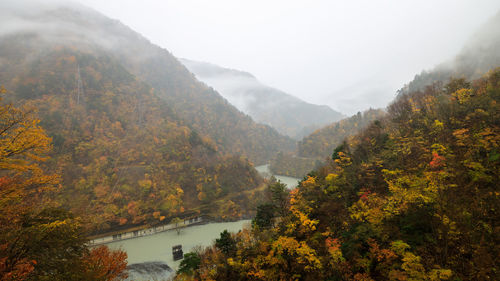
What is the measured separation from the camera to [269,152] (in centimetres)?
14088

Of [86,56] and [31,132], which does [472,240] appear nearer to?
[31,132]

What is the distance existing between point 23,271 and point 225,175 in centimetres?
5665

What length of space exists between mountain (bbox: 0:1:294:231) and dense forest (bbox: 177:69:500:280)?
123 ft

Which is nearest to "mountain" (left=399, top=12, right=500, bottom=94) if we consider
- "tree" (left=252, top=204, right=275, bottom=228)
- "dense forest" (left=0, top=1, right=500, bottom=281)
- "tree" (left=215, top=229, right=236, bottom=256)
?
"dense forest" (left=0, top=1, right=500, bottom=281)

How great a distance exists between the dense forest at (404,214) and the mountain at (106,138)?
123 ft

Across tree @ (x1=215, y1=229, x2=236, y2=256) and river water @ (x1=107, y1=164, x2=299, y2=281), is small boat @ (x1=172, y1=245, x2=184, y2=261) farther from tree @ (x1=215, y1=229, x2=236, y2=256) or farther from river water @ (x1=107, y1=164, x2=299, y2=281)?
tree @ (x1=215, y1=229, x2=236, y2=256)

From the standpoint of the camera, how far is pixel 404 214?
10.6 m

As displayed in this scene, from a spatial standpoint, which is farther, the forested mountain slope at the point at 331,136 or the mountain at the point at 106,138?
the forested mountain slope at the point at 331,136

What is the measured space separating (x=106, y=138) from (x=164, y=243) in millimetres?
43677

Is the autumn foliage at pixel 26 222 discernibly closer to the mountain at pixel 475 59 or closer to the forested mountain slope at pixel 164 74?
the mountain at pixel 475 59

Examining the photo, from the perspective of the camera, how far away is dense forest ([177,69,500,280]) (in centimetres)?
801

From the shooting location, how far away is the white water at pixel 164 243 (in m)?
30.9

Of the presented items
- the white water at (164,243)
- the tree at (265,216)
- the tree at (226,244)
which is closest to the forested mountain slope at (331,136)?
the white water at (164,243)

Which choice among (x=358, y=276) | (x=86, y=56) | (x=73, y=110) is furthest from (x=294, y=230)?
(x=86, y=56)
